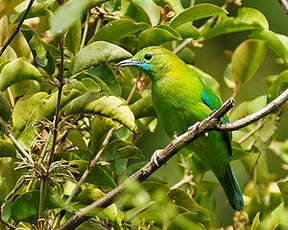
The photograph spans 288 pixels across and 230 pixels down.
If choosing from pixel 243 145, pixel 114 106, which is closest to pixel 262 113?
pixel 114 106

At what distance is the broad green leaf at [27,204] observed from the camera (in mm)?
1971

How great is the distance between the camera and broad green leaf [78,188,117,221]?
2045 mm

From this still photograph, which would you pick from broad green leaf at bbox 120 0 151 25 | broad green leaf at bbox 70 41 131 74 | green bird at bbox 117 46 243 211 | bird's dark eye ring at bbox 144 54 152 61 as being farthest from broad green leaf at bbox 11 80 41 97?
bird's dark eye ring at bbox 144 54 152 61

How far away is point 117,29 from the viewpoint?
90.4 inches

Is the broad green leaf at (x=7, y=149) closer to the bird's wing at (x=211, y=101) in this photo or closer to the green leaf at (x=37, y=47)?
the green leaf at (x=37, y=47)

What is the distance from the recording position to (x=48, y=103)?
200cm

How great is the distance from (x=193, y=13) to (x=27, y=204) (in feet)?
2.93

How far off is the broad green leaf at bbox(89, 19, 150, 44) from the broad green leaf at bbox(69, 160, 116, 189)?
44 centimetres

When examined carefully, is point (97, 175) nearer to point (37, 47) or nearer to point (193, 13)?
point (37, 47)

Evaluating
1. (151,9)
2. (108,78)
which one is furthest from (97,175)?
(151,9)

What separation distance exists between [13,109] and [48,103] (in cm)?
26

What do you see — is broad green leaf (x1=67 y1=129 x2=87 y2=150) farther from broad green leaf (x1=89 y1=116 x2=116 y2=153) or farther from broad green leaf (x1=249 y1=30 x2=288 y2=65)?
broad green leaf (x1=249 y1=30 x2=288 y2=65)

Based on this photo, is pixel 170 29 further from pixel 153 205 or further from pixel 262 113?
pixel 153 205

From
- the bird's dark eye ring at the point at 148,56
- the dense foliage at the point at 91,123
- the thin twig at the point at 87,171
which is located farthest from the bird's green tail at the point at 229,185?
the thin twig at the point at 87,171
